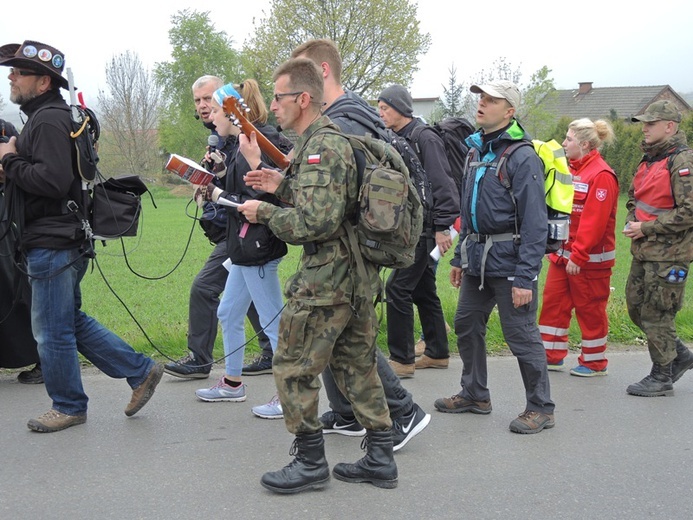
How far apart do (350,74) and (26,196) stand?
32.0 metres

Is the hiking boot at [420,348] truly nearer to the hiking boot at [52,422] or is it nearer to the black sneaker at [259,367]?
the black sneaker at [259,367]

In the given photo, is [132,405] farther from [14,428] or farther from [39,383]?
[39,383]

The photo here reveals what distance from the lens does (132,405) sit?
16.0ft

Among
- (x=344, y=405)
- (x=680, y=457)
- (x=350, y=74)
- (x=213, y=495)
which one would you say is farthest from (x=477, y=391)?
(x=350, y=74)

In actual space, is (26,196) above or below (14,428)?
above

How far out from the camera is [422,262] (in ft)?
19.4

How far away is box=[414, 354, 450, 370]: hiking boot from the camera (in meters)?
6.22

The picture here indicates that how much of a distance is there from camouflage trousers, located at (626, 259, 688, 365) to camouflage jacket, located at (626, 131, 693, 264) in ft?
0.28

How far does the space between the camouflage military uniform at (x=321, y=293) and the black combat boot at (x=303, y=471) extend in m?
0.08

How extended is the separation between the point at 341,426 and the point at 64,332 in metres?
1.75

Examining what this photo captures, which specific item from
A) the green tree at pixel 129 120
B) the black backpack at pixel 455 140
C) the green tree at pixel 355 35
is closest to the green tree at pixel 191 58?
the green tree at pixel 129 120

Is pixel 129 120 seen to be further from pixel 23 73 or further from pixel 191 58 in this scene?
pixel 23 73

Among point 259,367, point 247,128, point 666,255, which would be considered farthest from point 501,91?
point 259,367

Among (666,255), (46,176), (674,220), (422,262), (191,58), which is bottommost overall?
(422,262)
